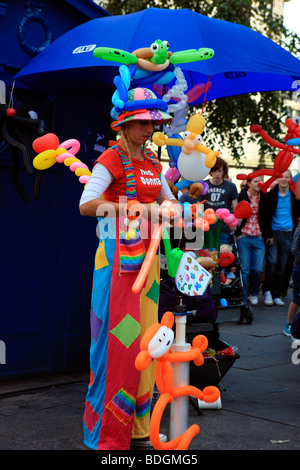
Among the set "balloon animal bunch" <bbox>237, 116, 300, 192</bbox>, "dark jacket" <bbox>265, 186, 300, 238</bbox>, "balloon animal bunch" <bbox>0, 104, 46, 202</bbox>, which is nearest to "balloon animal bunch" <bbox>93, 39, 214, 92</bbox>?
"balloon animal bunch" <bbox>237, 116, 300, 192</bbox>

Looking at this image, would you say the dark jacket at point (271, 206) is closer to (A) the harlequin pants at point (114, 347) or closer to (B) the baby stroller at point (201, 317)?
(B) the baby stroller at point (201, 317)

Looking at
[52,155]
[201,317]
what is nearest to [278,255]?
[201,317]

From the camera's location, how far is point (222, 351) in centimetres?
521

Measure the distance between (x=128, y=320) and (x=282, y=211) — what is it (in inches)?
257

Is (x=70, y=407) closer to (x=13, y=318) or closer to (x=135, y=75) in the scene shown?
(x=13, y=318)

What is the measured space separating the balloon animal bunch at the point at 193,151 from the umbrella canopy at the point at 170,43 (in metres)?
0.49

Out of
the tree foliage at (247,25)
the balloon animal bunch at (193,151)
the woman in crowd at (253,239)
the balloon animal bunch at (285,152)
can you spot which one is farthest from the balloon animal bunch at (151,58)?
the tree foliage at (247,25)

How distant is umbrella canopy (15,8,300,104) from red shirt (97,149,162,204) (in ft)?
2.83

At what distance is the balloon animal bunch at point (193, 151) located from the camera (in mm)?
4078

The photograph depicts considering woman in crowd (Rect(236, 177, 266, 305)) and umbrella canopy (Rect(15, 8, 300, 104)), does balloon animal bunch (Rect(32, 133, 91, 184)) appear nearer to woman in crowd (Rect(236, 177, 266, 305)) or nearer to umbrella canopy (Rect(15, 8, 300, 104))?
umbrella canopy (Rect(15, 8, 300, 104))

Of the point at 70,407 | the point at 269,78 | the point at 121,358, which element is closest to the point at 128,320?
the point at 121,358

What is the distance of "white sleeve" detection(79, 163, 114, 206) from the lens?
367cm

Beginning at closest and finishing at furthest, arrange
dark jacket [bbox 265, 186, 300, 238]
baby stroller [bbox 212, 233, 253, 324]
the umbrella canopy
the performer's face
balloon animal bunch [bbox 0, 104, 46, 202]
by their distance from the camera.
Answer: the performer's face, the umbrella canopy, balloon animal bunch [bbox 0, 104, 46, 202], baby stroller [bbox 212, 233, 253, 324], dark jacket [bbox 265, 186, 300, 238]

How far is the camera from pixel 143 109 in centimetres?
370
